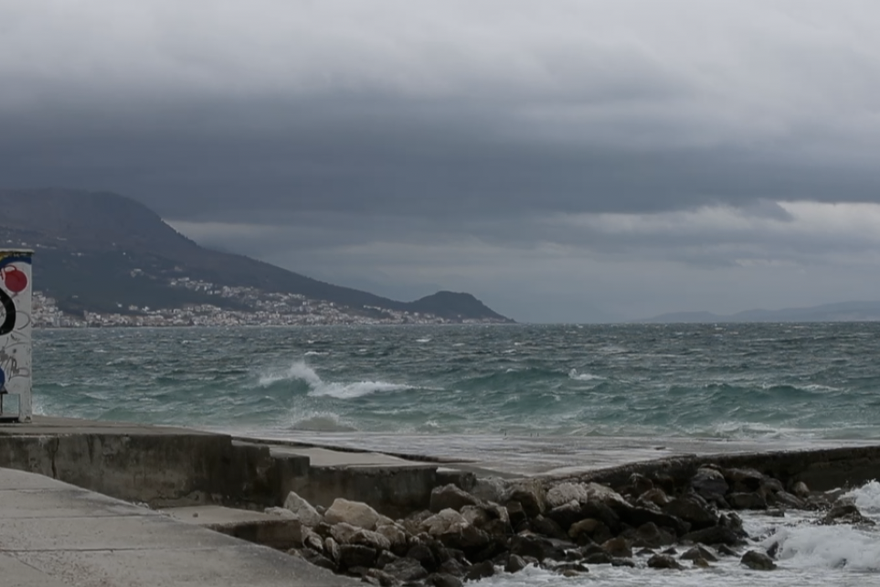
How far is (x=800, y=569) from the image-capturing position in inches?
415

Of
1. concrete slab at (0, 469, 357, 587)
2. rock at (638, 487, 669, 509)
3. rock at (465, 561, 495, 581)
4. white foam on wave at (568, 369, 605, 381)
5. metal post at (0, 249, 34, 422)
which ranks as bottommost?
rock at (465, 561, 495, 581)

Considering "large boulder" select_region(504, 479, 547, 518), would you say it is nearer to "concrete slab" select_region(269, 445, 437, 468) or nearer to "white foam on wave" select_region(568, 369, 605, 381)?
"concrete slab" select_region(269, 445, 437, 468)

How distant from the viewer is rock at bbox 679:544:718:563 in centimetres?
1048

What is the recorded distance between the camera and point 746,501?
43.9 feet

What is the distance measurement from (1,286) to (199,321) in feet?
609

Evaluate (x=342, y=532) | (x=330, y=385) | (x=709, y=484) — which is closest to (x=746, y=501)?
(x=709, y=484)

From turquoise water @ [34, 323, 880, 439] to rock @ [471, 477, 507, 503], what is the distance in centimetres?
1084

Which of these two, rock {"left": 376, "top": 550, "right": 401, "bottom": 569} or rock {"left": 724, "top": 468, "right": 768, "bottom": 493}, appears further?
rock {"left": 724, "top": 468, "right": 768, "bottom": 493}

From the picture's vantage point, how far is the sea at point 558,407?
1128 cm

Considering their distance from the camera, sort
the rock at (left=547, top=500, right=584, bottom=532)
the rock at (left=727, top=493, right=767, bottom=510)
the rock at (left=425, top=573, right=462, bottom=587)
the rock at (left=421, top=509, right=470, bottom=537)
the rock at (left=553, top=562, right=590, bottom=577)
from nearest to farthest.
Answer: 1. the rock at (left=425, top=573, right=462, bottom=587)
2. the rock at (left=553, top=562, right=590, bottom=577)
3. the rock at (left=421, top=509, right=470, bottom=537)
4. the rock at (left=547, top=500, right=584, bottom=532)
5. the rock at (left=727, top=493, right=767, bottom=510)

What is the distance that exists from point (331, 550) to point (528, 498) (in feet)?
7.50

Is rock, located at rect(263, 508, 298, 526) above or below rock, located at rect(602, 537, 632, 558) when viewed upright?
above

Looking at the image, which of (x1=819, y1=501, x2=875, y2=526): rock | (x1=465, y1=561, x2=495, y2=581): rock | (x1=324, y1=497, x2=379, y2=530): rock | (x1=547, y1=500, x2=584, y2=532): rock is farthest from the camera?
(x1=819, y1=501, x2=875, y2=526): rock

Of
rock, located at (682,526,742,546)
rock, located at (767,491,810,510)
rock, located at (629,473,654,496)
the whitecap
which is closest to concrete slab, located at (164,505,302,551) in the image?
rock, located at (682,526,742,546)
